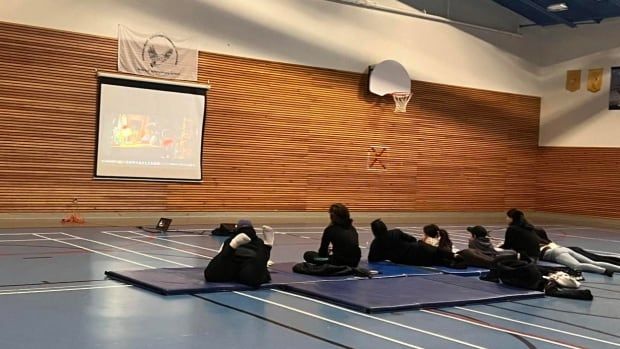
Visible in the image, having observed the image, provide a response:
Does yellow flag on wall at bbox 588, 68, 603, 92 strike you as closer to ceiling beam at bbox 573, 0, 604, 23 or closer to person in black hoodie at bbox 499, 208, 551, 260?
ceiling beam at bbox 573, 0, 604, 23

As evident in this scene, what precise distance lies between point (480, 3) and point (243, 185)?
429 inches

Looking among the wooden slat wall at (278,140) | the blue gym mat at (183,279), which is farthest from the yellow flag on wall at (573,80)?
the blue gym mat at (183,279)

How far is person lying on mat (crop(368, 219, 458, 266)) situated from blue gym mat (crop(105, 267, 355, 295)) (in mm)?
1930

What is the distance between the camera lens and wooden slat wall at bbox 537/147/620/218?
80.8ft

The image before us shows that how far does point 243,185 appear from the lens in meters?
20.1

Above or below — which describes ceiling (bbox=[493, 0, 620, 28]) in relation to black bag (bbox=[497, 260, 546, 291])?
above

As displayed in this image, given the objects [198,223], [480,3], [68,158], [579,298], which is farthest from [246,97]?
[579,298]

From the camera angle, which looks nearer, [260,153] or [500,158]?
[260,153]

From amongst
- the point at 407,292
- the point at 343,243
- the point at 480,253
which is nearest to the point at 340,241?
the point at 343,243

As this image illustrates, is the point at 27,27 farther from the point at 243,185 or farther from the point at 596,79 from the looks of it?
the point at 596,79

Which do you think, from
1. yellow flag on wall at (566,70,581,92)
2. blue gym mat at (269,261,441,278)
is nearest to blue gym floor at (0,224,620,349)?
blue gym mat at (269,261,441,278)

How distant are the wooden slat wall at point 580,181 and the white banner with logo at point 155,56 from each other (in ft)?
45.4

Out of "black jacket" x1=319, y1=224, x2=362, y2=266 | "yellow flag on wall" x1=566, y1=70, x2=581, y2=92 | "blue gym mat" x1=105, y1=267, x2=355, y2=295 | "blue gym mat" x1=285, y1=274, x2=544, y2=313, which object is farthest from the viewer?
"yellow flag on wall" x1=566, y1=70, x2=581, y2=92

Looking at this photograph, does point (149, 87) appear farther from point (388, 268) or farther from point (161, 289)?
point (161, 289)
